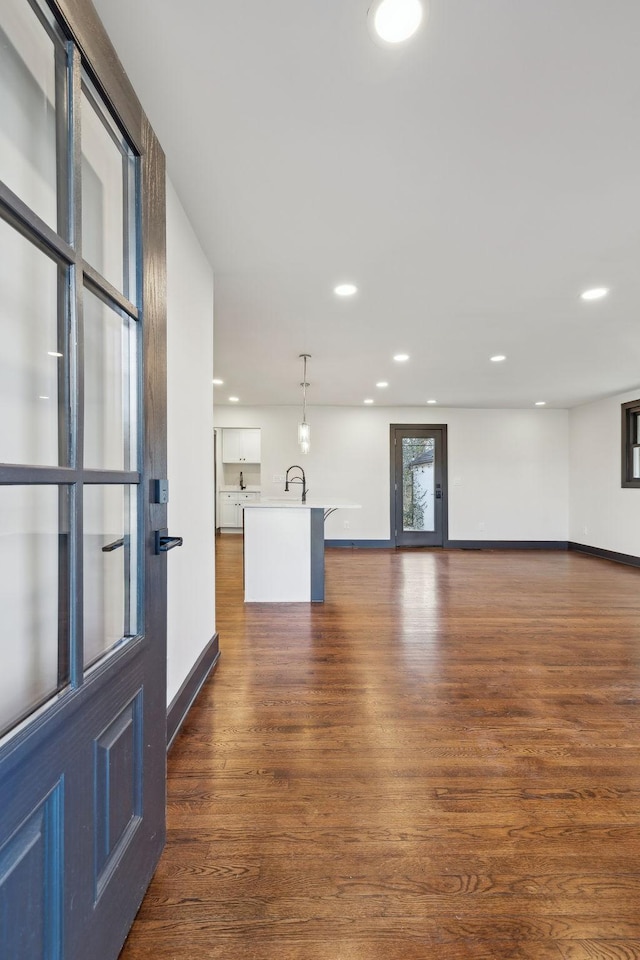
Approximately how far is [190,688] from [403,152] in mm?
2642

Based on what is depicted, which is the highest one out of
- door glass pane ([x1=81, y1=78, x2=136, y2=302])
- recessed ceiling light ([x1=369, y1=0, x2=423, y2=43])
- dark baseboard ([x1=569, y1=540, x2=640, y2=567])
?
recessed ceiling light ([x1=369, y1=0, x2=423, y2=43])

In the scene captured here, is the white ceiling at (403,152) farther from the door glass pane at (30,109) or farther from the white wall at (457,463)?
the white wall at (457,463)

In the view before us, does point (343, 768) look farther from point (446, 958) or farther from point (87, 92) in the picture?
point (87, 92)

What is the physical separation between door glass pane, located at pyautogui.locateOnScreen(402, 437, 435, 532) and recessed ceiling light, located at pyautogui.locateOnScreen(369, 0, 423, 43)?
6.77 metres

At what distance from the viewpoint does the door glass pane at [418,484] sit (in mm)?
7863

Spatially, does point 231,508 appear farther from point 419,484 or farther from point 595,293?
point 595,293

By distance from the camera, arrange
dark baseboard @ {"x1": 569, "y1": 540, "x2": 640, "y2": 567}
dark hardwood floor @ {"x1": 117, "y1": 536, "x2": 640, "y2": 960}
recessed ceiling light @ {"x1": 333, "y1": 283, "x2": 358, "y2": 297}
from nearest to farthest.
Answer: dark hardwood floor @ {"x1": 117, "y1": 536, "x2": 640, "y2": 960}, recessed ceiling light @ {"x1": 333, "y1": 283, "x2": 358, "y2": 297}, dark baseboard @ {"x1": 569, "y1": 540, "x2": 640, "y2": 567}

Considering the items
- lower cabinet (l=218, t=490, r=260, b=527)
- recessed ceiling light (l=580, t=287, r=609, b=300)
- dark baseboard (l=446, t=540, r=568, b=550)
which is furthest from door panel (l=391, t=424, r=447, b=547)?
recessed ceiling light (l=580, t=287, r=609, b=300)

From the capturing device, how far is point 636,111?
157 centimetres

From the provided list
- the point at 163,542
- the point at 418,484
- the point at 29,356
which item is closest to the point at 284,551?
the point at 163,542

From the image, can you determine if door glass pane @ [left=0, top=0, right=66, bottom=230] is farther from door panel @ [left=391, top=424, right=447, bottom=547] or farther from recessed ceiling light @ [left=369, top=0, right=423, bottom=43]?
door panel @ [left=391, top=424, right=447, bottom=547]

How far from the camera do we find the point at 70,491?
901 millimetres

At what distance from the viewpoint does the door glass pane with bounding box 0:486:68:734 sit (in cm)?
82

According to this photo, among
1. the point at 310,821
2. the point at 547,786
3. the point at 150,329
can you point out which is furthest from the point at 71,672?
the point at 547,786
